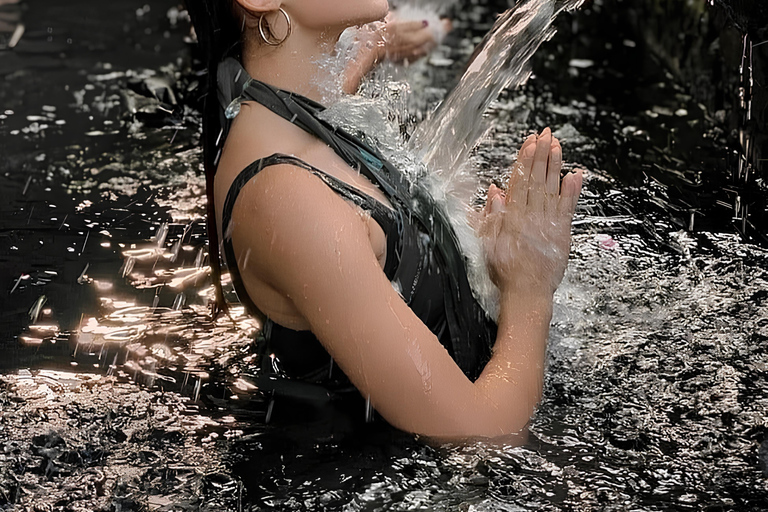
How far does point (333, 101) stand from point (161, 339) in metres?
0.98

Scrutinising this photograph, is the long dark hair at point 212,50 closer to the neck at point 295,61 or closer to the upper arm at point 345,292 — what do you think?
the neck at point 295,61

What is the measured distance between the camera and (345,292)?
1.79 meters

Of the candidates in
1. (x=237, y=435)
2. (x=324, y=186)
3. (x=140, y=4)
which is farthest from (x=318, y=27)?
(x=140, y=4)

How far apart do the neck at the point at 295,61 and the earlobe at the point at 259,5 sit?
9 cm

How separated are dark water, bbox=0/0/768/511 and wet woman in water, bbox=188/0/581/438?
19cm

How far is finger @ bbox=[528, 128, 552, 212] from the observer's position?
2.14 m

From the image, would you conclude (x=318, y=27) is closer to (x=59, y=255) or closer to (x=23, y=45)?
(x=59, y=255)

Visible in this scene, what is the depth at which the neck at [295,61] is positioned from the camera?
1.96m

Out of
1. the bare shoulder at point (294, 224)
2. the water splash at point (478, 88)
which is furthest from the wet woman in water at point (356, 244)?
the water splash at point (478, 88)

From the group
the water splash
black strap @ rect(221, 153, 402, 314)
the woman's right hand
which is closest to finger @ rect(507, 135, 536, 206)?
the woman's right hand

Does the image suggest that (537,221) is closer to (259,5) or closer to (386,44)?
(259,5)

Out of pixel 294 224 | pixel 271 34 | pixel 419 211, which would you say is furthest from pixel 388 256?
pixel 271 34

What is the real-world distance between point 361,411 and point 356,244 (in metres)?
0.59

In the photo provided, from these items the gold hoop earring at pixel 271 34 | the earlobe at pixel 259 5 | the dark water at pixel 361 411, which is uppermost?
the earlobe at pixel 259 5
